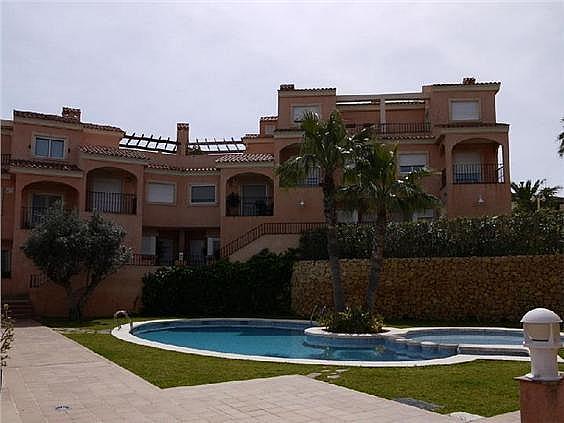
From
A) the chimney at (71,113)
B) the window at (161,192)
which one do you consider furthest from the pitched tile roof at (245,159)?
the chimney at (71,113)

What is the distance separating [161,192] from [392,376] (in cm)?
2438

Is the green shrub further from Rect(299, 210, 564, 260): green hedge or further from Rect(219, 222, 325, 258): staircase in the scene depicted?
Rect(219, 222, 325, 258): staircase

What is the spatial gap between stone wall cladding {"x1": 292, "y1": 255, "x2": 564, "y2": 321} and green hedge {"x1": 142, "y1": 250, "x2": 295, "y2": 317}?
65.3 inches

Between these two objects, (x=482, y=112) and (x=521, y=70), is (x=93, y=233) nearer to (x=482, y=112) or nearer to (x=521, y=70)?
(x=521, y=70)

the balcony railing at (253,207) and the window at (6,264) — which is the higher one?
the balcony railing at (253,207)

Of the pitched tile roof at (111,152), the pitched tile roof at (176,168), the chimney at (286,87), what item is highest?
the chimney at (286,87)

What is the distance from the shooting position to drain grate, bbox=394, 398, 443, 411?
Answer: 312 inches

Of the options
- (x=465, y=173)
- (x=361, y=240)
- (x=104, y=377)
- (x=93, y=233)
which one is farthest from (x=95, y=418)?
(x=465, y=173)

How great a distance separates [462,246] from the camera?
23.2 metres

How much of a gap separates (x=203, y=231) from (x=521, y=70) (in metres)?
23.7

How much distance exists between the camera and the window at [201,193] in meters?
33.0

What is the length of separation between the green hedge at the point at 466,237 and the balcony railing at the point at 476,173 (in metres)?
6.76

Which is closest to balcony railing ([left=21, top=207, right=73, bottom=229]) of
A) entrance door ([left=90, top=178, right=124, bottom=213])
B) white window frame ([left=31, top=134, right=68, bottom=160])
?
entrance door ([left=90, top=178, right=124, bottom=213])

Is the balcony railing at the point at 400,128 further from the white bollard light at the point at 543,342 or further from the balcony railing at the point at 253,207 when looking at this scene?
the white bollard light at the point at 543,342
